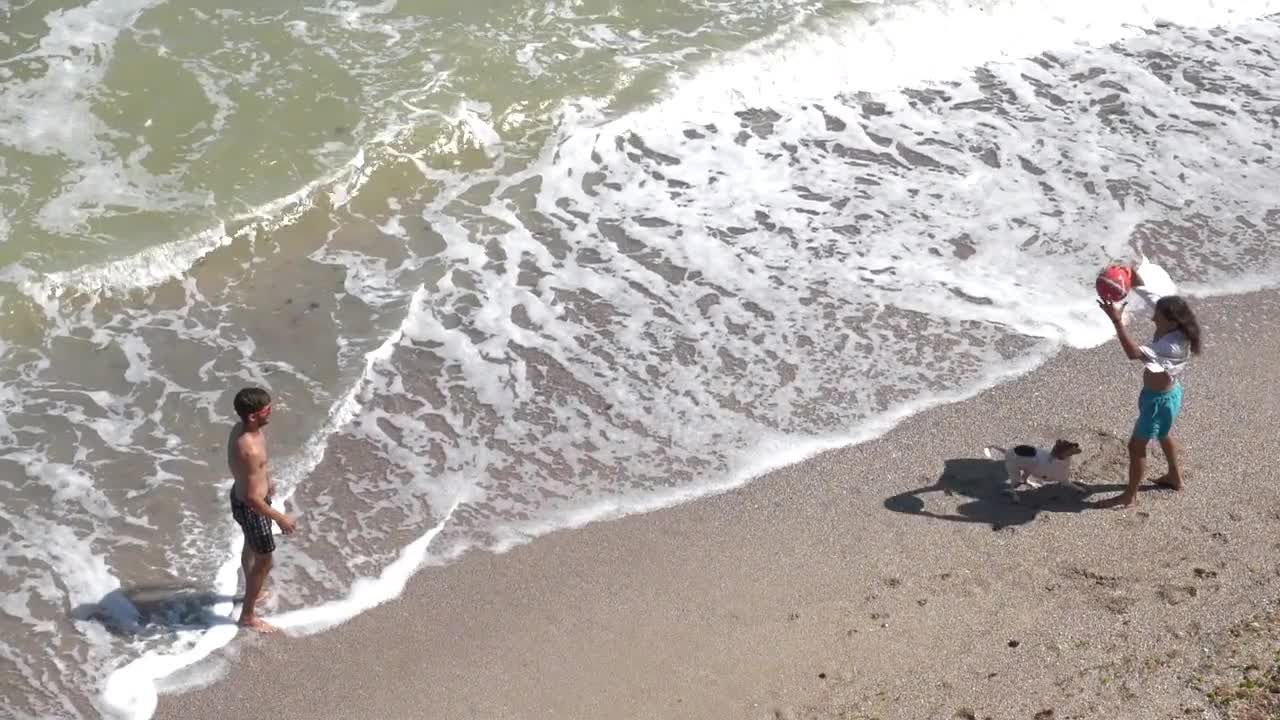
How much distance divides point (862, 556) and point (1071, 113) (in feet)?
22.2

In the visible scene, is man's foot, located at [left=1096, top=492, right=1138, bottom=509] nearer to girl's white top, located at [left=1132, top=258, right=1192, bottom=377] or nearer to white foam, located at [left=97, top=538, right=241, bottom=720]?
girl's white top, located at [left=1132, top=258, right=1192, bottom=377]

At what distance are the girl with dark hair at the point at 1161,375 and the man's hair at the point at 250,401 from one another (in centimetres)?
441

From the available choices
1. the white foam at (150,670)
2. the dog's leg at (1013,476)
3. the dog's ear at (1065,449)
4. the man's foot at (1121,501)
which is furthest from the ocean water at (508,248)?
the man's foot at (1121,501)

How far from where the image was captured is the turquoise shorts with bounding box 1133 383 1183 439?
7.61 metres

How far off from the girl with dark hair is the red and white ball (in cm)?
10

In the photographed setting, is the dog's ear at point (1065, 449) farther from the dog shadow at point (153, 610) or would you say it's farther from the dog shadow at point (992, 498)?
the dog shadow at point (153, 610)

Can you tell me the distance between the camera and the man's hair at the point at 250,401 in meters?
6.85

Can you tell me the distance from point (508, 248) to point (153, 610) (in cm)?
427

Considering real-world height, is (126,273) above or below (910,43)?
below

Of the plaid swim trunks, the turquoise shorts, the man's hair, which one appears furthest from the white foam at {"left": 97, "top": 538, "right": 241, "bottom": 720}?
the turquoise shorts

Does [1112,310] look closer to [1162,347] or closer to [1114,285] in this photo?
[1114,285]

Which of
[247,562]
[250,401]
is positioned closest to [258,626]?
[247,562]

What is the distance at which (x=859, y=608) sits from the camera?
707 centimetres

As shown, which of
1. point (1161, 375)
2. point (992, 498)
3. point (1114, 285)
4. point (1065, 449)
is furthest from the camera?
point (992, 498)
